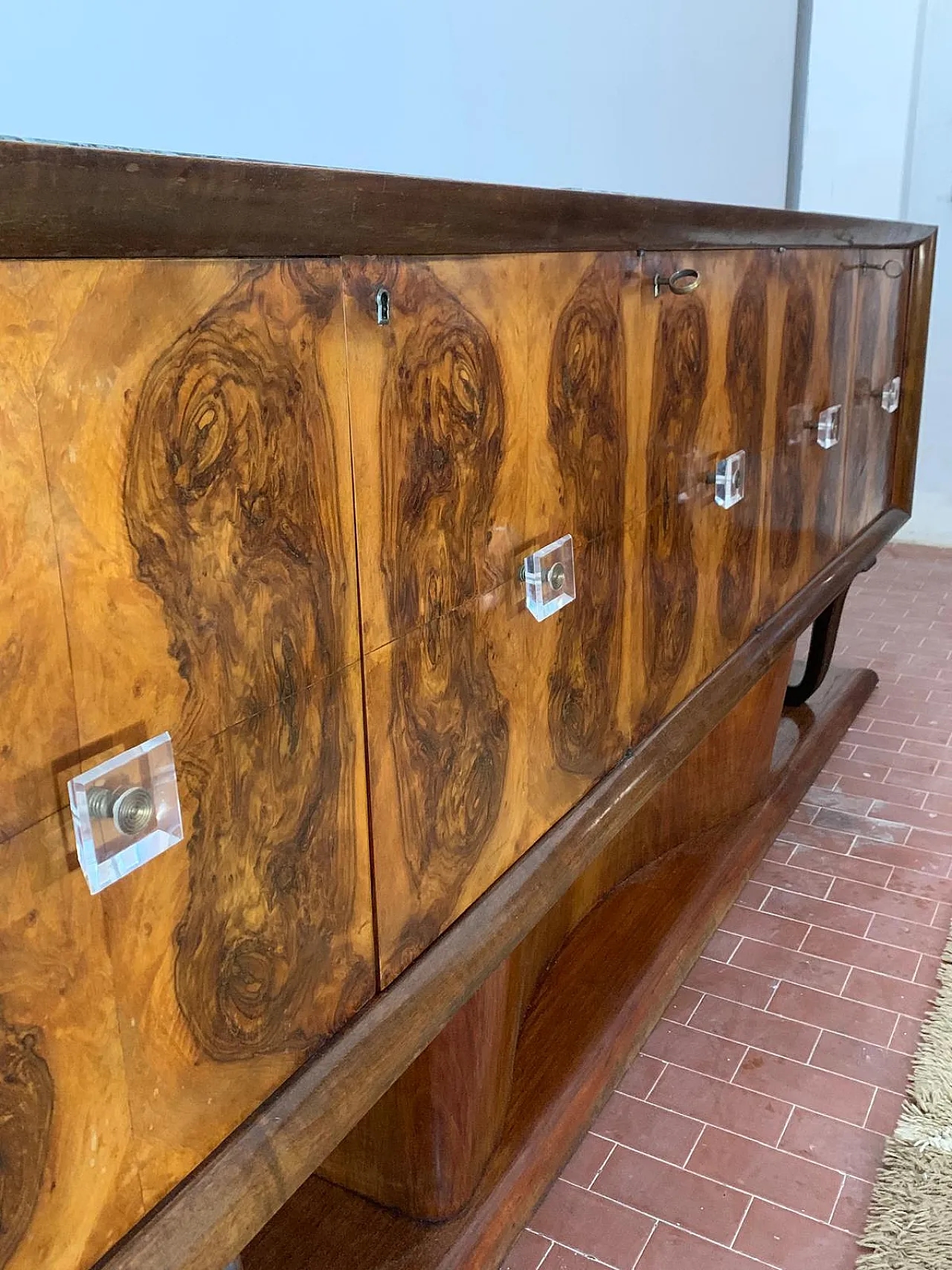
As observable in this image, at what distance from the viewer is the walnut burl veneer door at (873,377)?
2.05m

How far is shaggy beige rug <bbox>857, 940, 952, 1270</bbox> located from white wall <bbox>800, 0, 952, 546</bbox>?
320 cm

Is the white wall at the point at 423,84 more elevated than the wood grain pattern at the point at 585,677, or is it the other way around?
the white wall at the point at 423,84

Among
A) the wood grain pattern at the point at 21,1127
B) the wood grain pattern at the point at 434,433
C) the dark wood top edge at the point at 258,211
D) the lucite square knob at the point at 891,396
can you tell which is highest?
the dark wood top edge at the point at 258,211

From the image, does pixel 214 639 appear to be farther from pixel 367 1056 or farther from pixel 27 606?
pixel 367 1056

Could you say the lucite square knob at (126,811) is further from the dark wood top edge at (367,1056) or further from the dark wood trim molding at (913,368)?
the dark wood trim molding at (913,368)

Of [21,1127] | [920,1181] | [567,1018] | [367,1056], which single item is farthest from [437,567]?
[920,1181]

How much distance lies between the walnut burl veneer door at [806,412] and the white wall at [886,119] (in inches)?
90.3

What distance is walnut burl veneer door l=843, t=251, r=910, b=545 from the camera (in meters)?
2.05

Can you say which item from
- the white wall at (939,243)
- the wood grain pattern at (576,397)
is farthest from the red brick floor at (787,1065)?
the white wall at (939,243)

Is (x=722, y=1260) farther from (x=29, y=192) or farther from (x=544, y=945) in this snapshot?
(x=29, y=192)

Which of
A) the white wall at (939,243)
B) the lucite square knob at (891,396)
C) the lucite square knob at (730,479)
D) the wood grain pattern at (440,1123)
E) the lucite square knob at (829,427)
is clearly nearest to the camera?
the wood grain pattern at (440,1123)

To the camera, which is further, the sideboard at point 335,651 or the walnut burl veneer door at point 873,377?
the walnut burl veneer door at point 873,377

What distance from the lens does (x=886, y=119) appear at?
4023mm

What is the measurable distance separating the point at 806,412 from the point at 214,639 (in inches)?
53.3
